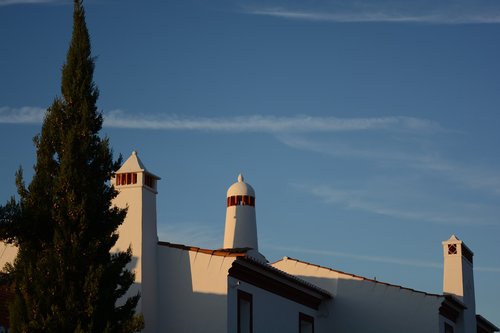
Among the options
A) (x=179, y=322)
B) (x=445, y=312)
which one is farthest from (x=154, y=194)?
(x=445, y=312)

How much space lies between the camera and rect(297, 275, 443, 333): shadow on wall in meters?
32.3

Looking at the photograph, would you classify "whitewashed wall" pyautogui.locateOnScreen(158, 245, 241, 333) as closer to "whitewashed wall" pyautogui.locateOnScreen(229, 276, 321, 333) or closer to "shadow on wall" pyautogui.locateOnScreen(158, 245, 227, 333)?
"shadow on wall" pyautogui.locateOnScreen(158, 245, 227, 333)

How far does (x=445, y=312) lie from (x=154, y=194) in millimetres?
13825

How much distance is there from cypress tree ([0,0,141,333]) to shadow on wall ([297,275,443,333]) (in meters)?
15.0

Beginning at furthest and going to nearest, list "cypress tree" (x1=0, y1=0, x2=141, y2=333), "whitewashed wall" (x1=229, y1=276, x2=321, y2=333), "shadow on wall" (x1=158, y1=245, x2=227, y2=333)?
"whitewashed wall" (x1=229, y1=276, x2=321, y2=333) → "shadow on wall" (x1=158, y1=245, x2=227, y2=333) → "cypress tree" (x1=0, y1=0, x2=141, y2=333)

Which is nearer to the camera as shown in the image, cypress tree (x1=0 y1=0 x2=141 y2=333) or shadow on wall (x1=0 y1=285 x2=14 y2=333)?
cypress tree (x1=0 y1=0 x2=141 y2=333)

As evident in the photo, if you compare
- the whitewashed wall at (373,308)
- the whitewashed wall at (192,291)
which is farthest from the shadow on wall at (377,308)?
the whitewashed wall at (192,291)

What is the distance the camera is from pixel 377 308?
32.8 meters

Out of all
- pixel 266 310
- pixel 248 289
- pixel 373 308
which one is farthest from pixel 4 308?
pixel 373 308

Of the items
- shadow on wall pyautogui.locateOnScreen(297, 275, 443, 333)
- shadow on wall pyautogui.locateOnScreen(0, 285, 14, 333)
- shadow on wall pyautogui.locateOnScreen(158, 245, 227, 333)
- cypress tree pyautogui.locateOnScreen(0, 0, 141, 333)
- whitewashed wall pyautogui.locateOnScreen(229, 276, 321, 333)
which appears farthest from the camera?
shadow on wall pyautogui.locateOnScreen(297, 275, 443, 333)

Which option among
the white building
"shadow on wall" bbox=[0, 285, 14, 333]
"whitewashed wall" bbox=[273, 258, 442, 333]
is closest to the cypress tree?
"shadow on wall" bbox=[0, 285, 14, 333]

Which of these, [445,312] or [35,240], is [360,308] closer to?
[445,312]

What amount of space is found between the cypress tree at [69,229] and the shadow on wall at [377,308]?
1503 centimetres

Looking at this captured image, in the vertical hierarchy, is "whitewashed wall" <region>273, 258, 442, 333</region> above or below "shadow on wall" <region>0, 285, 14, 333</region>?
above
